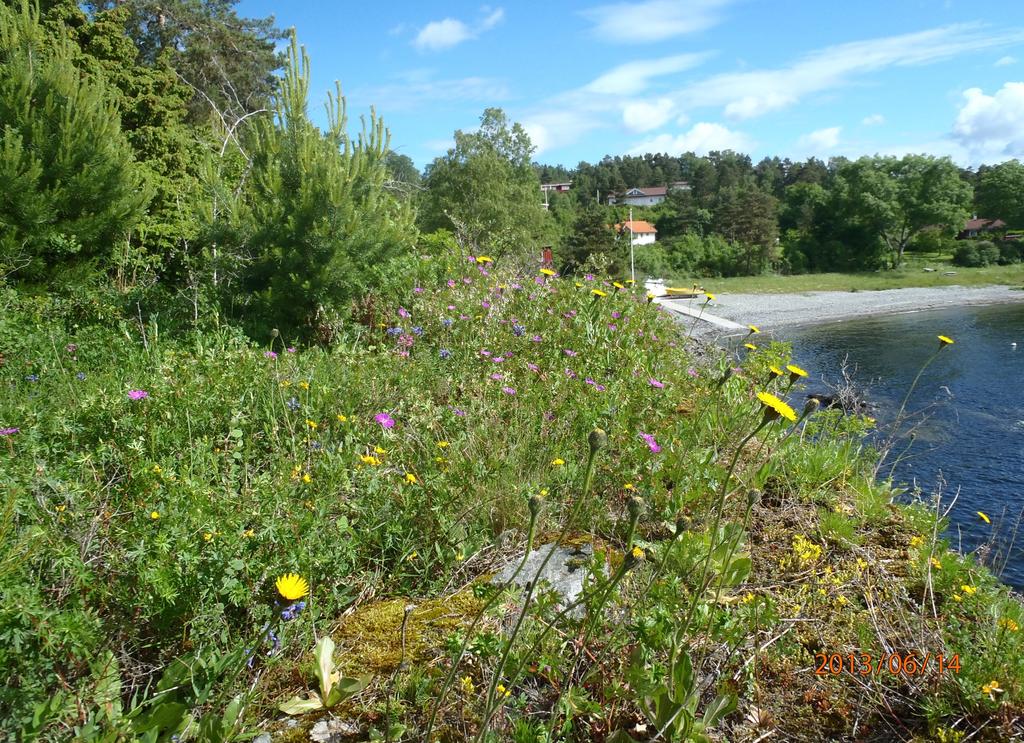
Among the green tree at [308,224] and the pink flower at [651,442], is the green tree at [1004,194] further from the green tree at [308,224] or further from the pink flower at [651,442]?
the pink flower at [651,442]

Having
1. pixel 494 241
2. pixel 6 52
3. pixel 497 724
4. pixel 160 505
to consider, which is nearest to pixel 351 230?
pixel 494 241

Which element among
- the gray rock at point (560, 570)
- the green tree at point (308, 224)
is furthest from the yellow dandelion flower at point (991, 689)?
the green tree at point (308, 224)

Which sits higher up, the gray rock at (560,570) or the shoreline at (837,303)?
the gray rock at (560,570)

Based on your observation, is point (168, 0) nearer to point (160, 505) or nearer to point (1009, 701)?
point (160, 505)

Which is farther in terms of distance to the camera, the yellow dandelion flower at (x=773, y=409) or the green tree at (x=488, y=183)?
the green tree at (x=488, y=183)

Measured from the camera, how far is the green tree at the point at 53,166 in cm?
595

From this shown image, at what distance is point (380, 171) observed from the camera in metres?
5.98

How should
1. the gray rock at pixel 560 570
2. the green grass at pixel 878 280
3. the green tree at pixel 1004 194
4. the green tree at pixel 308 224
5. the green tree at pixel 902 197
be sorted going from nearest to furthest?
the gray rock at pixel 560 570
the green tree at pixel 308 224
the green grass at pixel 878 280
the green tree at pixel 902 197
the green tree at pixel 1004 194

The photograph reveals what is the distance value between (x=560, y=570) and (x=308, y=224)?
3886mm

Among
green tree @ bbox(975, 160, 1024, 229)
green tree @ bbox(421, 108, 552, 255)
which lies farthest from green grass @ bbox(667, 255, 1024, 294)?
green tree @ bbox(421, 108, 552, 255)

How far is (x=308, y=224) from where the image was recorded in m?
5.14

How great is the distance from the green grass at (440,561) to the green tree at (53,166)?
2.92 m

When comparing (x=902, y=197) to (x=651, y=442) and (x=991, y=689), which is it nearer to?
(x=651, y=442)
